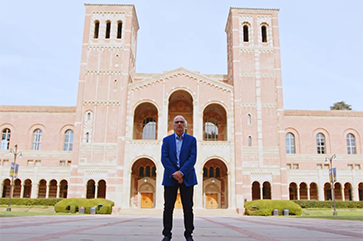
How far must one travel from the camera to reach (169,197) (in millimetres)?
5734

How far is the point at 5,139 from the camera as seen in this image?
45.5 metres

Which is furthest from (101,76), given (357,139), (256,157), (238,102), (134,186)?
(357,139)

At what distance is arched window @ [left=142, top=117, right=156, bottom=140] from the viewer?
42469 mm

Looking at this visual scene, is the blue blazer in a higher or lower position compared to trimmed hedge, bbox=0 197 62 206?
higher

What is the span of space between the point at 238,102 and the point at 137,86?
37.9 ft

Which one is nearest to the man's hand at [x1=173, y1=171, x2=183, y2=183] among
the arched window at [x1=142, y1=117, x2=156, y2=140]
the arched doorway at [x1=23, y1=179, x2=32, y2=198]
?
the arched window at [x1=142, y1=117, x2=156, y2=140]

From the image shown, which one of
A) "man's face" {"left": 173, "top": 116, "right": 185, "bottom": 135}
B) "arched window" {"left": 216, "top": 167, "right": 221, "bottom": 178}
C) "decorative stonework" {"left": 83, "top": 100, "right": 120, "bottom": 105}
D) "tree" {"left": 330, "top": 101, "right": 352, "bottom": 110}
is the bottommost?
"man's face" {"left": 173, "top": 116, "right": 185, "bottom": 135}

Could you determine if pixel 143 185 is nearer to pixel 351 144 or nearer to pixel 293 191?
pixel 293 191

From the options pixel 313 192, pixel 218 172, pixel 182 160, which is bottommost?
pixel 313 192

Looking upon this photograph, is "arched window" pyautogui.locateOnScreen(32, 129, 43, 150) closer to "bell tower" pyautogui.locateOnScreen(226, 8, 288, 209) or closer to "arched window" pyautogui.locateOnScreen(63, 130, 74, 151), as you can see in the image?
"arched window" pyautogui.locateOnScreen(63, 130, 74, 151)

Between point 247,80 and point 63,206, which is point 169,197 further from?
point 247,80

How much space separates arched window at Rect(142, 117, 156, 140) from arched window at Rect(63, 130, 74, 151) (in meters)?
10.2

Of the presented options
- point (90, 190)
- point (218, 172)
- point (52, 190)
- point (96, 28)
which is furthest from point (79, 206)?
point (96, 28)

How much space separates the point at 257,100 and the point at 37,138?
95.7ft
